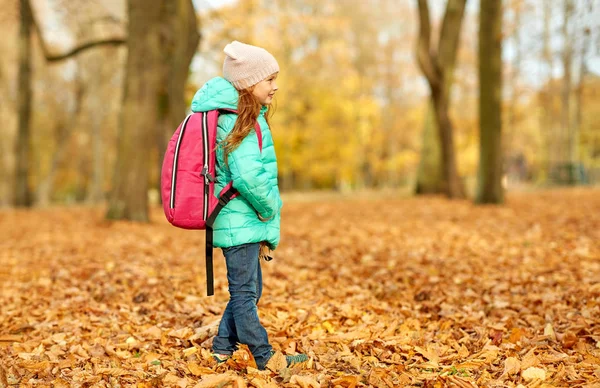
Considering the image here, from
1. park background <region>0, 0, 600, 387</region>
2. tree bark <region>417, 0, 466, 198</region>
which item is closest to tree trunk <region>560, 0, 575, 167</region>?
park background <region>0, 0, 600, 387</region>

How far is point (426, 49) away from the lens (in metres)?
13.5

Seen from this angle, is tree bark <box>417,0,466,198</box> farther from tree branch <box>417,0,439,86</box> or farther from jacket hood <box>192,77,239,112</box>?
jacket hood <box>192,77,239,112</box>

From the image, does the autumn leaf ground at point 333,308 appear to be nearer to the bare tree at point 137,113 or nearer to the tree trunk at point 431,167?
the bare tree at point 137,113

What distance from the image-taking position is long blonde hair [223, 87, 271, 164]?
10.2 feet

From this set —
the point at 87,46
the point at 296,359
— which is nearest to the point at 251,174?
the point at 296,359

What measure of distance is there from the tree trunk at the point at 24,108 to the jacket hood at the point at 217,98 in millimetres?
13535

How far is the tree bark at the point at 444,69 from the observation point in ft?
44.1

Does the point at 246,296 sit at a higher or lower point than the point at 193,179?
lower

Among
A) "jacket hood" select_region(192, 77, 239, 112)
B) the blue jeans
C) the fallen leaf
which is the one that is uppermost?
"jacket hood" select_region(192, 77, 239, 112)

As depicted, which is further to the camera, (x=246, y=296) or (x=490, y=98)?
(x=490, y=98)

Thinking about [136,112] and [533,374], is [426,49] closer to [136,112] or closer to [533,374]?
[136,112]

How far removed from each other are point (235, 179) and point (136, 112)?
25.4 ft

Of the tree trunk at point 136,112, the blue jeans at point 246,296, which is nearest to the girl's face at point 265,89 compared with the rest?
the blue jeans at point 246,296

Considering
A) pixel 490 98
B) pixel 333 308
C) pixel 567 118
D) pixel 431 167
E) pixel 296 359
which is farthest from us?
pixel 567 118
